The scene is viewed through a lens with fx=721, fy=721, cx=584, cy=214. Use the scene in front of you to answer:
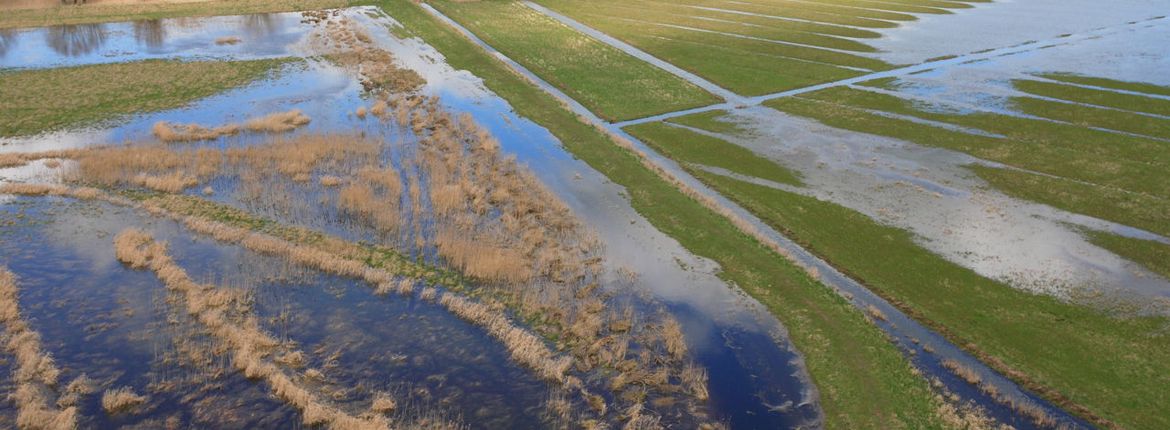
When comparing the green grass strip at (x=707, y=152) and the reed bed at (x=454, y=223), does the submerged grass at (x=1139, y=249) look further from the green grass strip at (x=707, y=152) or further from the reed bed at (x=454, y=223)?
the reed bed at (x=454, y=223)

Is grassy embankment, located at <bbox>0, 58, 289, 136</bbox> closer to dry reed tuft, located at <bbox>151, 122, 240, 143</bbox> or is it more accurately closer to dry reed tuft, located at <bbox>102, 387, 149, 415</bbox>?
dry reed tuft, located at <bbox>151, 122, 240, 143</bbox>

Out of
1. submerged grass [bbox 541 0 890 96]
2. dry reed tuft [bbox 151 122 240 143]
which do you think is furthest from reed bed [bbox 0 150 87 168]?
submerged grass [bbox 541 0 890 96]

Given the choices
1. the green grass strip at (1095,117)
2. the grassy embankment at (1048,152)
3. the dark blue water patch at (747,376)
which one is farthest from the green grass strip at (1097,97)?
the dark blue water patch at (747,376)

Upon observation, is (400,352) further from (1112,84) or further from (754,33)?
(754,33)

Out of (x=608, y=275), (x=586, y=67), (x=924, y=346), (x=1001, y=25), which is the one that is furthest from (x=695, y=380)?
(x=1001, y=25)

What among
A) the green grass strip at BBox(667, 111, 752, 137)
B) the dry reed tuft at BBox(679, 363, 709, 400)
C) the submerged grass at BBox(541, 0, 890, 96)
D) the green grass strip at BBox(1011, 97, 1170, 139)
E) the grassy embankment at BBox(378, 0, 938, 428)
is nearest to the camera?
the grassy embankment at BBox(378, 0, 938, 428)

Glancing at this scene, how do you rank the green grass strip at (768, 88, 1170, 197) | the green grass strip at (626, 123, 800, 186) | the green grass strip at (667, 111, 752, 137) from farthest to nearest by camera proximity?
the green grass strip at (667, 111, 752, 137) → the green grass strip at (626, 123, 800, 186) → the green grass strip at (768, 88, 1170, 197)

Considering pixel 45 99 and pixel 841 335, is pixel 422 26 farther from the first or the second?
pixel 841 335
